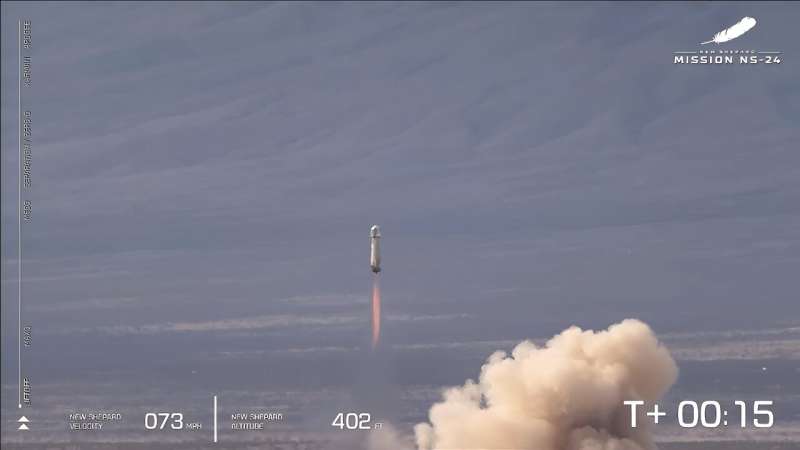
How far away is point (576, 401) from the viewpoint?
16788 cm

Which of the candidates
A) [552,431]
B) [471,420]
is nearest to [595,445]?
[552,431]

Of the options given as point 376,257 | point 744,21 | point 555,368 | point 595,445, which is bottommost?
point 595,445

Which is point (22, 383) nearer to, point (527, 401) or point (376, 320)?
point (376, 320)

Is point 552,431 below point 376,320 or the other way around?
below

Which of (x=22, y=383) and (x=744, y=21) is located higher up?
(x=744, y=21)

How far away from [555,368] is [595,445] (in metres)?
11.0

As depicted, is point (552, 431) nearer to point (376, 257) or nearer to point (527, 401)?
point (527, 401)

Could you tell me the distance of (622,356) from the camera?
17100 centimetres

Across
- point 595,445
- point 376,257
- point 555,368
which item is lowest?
point 595,445

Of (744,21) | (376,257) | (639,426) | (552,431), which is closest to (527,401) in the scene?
(552,431)

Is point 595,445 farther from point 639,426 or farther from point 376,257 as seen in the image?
point 376,257

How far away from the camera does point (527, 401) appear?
555 ft

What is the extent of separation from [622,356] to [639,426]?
31.4 feet

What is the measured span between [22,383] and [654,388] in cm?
8370
